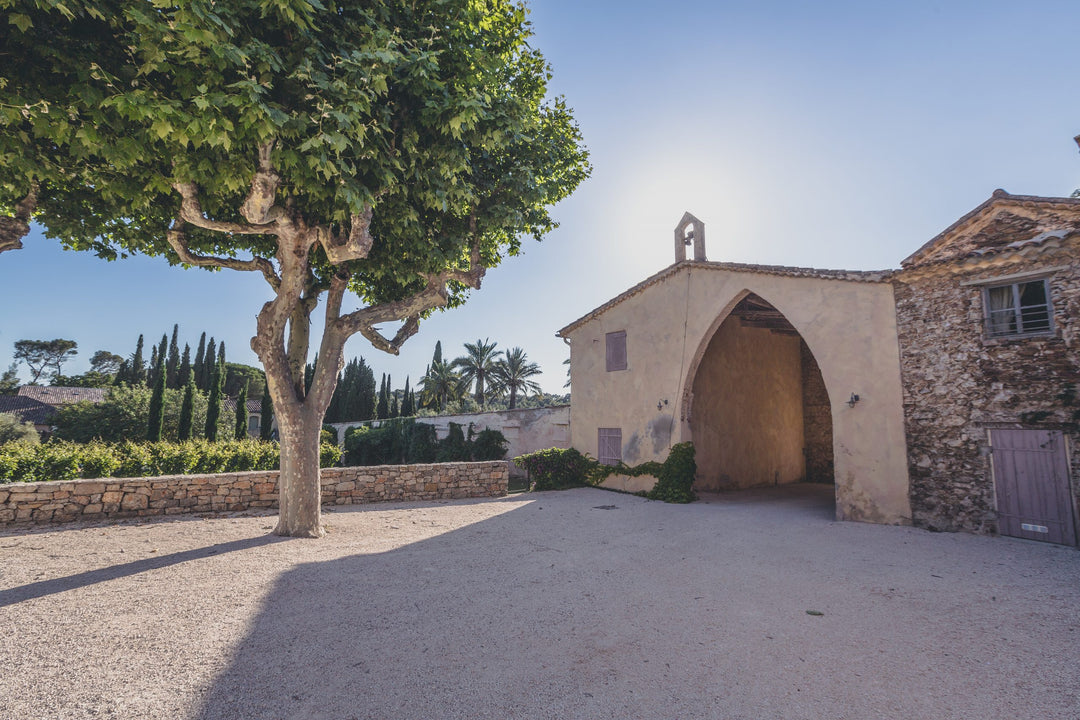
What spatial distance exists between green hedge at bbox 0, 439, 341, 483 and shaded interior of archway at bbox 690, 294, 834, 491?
12.3 metres

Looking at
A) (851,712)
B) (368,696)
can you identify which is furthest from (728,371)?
(368,696)

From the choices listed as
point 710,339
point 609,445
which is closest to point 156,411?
point 609,445

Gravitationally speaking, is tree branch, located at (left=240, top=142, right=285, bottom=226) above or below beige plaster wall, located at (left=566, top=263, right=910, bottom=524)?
above

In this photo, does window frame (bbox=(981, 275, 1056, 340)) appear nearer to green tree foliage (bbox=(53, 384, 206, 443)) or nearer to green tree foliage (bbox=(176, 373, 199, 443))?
green tree foliage (bbox=(176, 373, 199, 443))

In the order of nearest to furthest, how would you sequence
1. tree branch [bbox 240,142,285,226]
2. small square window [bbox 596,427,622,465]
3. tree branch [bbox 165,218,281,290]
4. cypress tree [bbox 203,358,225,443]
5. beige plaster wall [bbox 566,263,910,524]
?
1. tree branch [bbox 240,142,285,226]
2. tree branch [bbox 165,218,281,290]
3. beige plaster wall [bbox 566,263,910,524]
4. small square window [bbox 596,427,622,465]
5. cypress tree [bbox 203,358,225,443]

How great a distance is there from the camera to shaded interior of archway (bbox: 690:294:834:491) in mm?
15984

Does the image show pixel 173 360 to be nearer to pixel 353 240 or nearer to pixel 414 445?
pixel 414 445

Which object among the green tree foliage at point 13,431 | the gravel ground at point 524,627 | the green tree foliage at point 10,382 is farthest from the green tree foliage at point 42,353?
the gravel ground at point 524,627

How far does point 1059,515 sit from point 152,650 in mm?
13194

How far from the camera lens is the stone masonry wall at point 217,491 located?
8297mm

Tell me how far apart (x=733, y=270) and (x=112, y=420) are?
109 feet

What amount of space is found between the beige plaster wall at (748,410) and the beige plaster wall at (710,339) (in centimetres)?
146

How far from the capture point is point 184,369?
49.5 metres

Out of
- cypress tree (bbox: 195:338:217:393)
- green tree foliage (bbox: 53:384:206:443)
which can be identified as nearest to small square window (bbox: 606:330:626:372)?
green tree foliage (bbox: 53:384:206:443)
